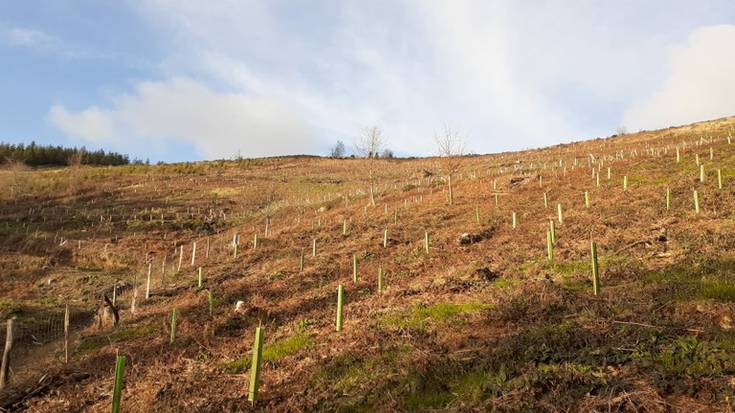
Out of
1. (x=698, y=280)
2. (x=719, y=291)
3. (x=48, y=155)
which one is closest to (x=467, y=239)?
(x=698, y=280)

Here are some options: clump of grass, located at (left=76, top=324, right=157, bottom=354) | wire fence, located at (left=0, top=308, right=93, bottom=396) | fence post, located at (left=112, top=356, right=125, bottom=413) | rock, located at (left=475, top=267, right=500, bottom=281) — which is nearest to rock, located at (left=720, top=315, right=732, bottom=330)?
rock, located at (left=475, top=267, right=500, bottom=281)

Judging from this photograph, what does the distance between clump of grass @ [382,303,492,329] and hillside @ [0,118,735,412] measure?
7cm

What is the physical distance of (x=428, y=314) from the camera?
11.3 meters

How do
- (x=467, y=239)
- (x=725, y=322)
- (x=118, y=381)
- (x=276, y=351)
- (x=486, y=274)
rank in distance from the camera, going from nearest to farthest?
(x=118, y=381)
(x=725, y=322)
(x=276, y=351)
(x=486, y=274)
(x=467, y=239)

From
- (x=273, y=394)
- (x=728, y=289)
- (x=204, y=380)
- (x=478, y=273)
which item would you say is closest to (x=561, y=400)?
(x=273, y=394)

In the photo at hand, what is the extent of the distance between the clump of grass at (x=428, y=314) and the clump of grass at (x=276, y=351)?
2.18 meters

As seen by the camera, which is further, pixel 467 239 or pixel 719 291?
pixel 467 239

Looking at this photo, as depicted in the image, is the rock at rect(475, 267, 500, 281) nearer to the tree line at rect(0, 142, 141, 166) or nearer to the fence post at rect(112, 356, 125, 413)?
the fence post at rect(112, 356, 125, 413)

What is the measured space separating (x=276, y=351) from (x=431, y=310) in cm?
415

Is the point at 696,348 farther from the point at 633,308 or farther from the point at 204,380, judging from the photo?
the point at 204,380

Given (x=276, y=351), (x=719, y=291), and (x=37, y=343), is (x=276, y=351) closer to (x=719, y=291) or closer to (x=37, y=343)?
(x=719, y=291)

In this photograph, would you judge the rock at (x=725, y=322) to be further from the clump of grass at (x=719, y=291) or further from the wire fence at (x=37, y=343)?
the wire fence at (x=37, y=343)

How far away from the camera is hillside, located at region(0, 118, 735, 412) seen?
6.91 metres

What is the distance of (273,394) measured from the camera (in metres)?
8.23
